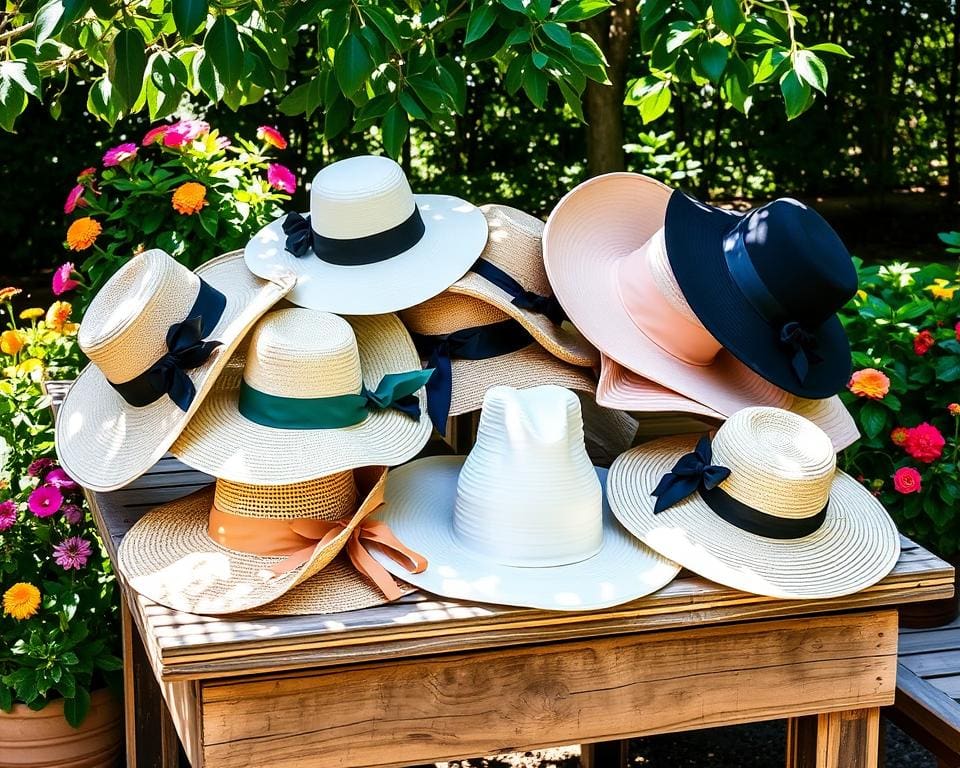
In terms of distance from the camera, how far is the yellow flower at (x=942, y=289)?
3080mm

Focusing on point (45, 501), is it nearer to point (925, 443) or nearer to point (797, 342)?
point (797, 342)

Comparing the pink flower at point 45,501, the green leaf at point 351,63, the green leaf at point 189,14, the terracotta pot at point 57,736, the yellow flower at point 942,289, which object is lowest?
the terracotta pot at point 57,736

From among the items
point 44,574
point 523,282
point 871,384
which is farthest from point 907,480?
point 44,574

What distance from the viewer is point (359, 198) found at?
2.29 metres

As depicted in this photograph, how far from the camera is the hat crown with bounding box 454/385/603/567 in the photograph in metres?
1.96

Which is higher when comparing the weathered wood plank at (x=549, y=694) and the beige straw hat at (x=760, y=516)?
the beige straw hat at (x=760, y=516)

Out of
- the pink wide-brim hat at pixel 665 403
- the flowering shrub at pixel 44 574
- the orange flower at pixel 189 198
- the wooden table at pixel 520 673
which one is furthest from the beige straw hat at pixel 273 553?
the orange flower at pixel 189 198

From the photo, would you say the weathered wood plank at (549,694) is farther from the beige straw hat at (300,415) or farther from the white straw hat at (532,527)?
the beige straw hat at (300,415)

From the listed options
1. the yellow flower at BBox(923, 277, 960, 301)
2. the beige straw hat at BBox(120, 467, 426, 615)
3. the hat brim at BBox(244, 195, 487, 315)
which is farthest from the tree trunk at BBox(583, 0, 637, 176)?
the beige straw hat at BBox(120, 467, 426, 615)

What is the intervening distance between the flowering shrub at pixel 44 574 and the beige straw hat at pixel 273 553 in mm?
814

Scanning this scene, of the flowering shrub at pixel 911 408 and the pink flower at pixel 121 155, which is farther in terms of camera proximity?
the pink flower at pixel 121 155

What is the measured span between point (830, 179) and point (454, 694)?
8.40 meters

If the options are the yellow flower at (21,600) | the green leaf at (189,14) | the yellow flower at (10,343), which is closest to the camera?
the green leaf at (189,14)

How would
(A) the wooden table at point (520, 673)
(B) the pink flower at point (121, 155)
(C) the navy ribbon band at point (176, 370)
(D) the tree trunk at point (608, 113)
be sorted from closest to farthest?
(A) the wooden table at point (520, 673) → (C) the navy ribbon band at point (176, 370) → (B) the pink flower at point (121, 155) → (D) the tree trunk at point (608, 113)
